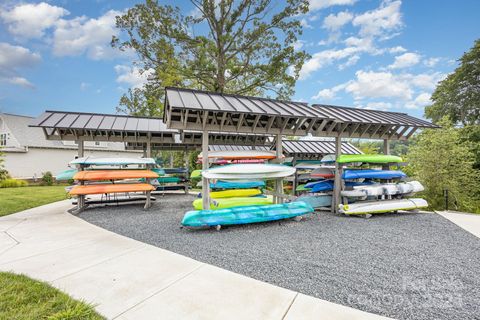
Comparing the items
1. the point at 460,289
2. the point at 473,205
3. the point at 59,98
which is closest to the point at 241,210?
the point at 460,289

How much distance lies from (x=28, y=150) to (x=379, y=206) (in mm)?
27530

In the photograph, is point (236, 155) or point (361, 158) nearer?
point (236, 155)

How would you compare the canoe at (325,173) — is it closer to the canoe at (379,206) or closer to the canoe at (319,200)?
the canoe at (319,200)

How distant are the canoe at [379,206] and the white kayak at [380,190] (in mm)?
278

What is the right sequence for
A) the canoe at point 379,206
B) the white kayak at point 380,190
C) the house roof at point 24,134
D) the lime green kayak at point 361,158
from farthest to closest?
1. the house roof at point 24,134
2. the white kayak at point 380,190
3. the lime green kayak at point 361,158
4. the canoe at point 379,206

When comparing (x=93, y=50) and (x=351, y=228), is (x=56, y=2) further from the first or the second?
(x=351, y=228)

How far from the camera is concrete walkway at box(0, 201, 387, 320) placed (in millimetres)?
2084

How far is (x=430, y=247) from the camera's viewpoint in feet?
13.1

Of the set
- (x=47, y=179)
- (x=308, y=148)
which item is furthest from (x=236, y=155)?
(x=47, y=179)

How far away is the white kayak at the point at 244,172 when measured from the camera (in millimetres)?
5512

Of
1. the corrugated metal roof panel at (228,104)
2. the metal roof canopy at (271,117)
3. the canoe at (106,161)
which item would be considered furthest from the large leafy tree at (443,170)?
the canoe at (106,161)

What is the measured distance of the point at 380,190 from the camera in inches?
271

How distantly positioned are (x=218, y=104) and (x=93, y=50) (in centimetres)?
1473

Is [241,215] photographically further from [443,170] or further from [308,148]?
[443,170]
